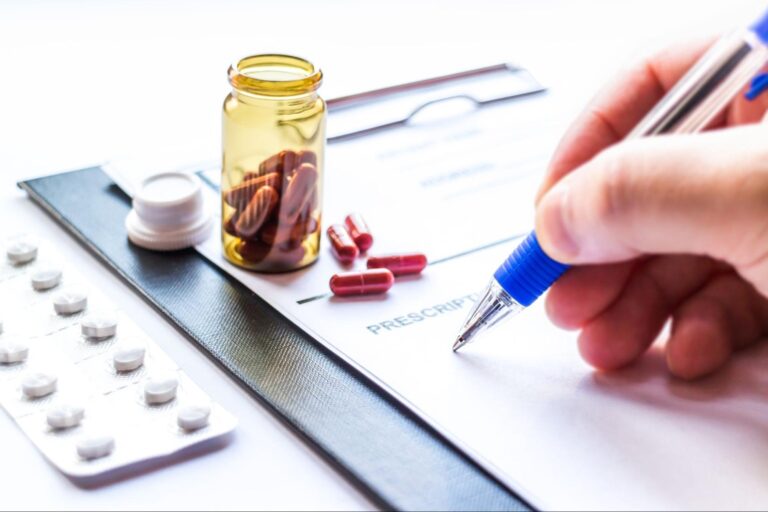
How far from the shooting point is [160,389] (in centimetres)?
69

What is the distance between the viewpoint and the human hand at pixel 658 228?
24.2 inches

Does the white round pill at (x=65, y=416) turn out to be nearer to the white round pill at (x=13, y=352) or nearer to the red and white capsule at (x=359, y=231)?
the white round pill at (x=13, y=352)

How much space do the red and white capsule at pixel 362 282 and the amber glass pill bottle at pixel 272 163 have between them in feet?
0.18

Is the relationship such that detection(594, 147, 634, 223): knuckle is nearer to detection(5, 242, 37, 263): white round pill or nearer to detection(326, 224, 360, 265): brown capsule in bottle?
detection(326, 224, 360, 265): brown capsule in bottle

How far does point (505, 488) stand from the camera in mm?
632

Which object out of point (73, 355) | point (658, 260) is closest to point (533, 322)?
point (658, 260)

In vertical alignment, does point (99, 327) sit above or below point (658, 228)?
below

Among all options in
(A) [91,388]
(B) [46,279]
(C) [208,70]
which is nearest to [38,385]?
(A) [91,388]

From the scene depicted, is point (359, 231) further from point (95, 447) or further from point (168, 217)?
point (95, 447)

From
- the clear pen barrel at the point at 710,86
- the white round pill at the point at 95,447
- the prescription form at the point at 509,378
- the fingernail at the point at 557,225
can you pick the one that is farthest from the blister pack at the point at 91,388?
the clear pen barrel at the point at 710,86

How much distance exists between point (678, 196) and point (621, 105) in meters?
0.18

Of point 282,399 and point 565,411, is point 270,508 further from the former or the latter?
point 565,411

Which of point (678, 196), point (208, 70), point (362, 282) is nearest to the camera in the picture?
point (678, 196)

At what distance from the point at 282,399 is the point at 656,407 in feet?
0.80
